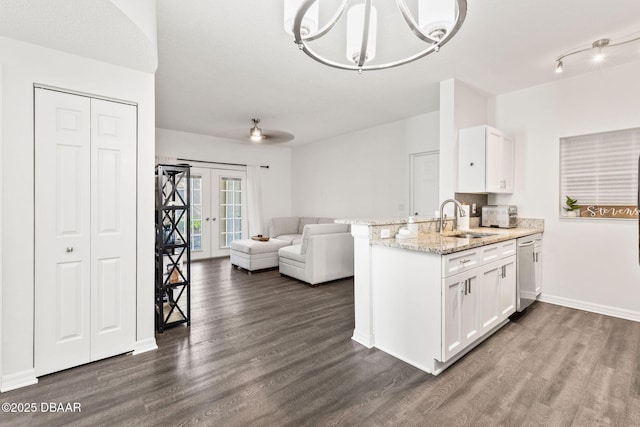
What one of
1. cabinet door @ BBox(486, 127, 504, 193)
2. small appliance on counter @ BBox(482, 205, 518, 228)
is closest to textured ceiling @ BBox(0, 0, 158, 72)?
cabinet door @ BBox(486, 127, 504, 193)

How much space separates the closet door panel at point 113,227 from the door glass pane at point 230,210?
4.47 metres

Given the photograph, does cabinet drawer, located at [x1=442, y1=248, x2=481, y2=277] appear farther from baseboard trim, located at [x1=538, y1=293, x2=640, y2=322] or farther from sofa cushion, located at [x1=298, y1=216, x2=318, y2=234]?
sofa cushion, located at [x1=298, y1=216, x2=318, y2=234]

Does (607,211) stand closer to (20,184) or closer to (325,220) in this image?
(325,220)

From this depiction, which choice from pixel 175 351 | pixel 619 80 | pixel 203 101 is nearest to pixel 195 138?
pixel 203 101

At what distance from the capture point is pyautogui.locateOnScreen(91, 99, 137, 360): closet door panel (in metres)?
2.27

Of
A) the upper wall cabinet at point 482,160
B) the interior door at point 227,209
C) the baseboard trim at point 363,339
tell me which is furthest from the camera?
the interior door at point 227,209

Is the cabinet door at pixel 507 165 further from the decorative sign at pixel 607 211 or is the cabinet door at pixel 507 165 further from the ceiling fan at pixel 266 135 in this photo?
the ceiling fan at pixel 266 135

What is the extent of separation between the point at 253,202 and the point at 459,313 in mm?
5520

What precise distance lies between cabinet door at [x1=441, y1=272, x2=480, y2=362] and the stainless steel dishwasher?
1023 millimetres

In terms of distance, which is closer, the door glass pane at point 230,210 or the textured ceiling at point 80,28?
the textured ceiling at point 80,28

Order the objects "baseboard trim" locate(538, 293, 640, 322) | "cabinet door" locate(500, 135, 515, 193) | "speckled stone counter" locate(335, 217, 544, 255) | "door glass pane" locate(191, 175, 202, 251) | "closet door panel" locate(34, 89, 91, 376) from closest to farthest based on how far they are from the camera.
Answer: "closet door panel" locate(34, 89, 91, 376) < "speckled stone counter" locate(335, 217, 544, 255) < "baseboard trim" locate(538, 293, 640, 322) < "cabinet door" locate(500, 135, 515, 193) < "door glass pane" locate(191, 175, 202, 251)

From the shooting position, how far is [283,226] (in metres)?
7.02

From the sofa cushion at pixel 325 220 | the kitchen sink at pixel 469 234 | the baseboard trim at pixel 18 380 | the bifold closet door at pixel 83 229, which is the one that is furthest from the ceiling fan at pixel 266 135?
the baseboard trim at pixel 18 380

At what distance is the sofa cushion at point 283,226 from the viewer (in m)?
6.89
